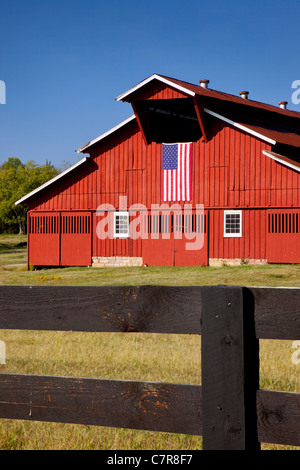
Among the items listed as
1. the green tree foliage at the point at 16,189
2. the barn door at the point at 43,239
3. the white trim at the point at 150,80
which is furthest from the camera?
the green tree foliage at the point at 16,189

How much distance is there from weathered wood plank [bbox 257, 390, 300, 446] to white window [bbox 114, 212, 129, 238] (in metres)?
27.0

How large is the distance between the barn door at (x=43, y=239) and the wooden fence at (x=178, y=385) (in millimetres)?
28416

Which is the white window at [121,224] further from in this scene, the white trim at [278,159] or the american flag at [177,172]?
the white trim at [278,159]

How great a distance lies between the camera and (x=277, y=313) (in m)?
3.31

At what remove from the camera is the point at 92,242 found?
102 feet

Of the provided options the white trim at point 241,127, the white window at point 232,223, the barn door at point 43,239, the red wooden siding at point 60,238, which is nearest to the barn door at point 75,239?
the red wooden siding at point 60,238

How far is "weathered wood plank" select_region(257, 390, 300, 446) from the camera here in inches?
130

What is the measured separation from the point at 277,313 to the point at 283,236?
82.4 feet

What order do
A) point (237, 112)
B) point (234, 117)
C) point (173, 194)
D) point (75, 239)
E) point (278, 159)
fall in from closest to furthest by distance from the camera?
point (278, 159), point (173, 194), point (234, 117), point (75, 239), point (237, 112)

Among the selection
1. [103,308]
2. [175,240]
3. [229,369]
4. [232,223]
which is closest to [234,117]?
[232,223]

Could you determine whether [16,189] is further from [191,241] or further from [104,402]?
[104,402]

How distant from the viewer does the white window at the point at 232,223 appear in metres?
28.7
